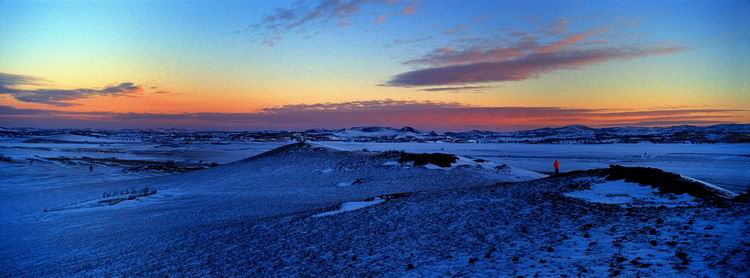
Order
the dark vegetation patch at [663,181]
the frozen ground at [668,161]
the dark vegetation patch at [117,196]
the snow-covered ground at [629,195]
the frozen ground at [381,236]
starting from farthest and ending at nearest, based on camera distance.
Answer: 1. the frozen ground at [668,161]
2. the dark vegetation patch at [117,196]
3. the dark vegetation patch at [663,181]
4. the snow-covered ground at [629,195]
5. the frozen ground at [381,236]

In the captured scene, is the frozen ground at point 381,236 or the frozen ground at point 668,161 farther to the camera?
the frozen ground at point 668,161

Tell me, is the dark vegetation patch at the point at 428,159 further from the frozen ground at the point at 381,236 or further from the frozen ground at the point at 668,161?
the frozen ground at the point at 668,161

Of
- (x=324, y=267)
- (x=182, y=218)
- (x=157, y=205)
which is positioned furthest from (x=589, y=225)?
(x=157, y=205)

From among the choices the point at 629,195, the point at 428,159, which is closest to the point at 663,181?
the point at 629,195

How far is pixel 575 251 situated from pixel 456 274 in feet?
8.80

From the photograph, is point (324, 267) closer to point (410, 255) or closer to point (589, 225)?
point (410, 255)

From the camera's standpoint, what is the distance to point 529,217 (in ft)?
A: 42.2

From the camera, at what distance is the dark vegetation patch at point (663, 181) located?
48.4ft

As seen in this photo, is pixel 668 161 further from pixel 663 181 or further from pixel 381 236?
pixel 381 236

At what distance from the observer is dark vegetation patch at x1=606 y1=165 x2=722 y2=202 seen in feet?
48.4

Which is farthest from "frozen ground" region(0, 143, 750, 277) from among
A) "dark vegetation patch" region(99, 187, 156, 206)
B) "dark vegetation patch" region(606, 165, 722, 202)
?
"dark vegetation patch" region(606, 165, 722, 202)

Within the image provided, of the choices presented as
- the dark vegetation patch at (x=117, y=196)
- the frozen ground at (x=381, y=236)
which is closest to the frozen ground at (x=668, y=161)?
the frozen ground at (x=381, y=236)

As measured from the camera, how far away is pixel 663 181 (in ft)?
54.8

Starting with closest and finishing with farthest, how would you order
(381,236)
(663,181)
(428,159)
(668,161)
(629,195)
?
(381,236) < (629,195) < (663,181) < (428,159) < (668,161)
